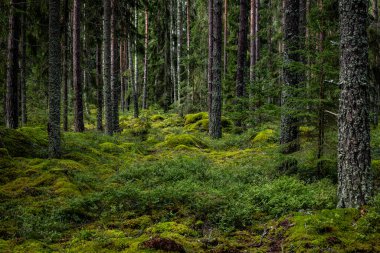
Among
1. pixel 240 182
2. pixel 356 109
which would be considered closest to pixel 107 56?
pixel 240 182

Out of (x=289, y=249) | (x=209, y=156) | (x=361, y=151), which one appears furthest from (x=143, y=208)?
(x=209, y=156)

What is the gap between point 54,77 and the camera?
10.1 m

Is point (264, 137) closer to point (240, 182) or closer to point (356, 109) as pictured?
point (240, 182)

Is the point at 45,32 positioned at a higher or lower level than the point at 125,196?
higher

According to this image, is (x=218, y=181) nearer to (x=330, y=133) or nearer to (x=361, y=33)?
(x=330, y=133)

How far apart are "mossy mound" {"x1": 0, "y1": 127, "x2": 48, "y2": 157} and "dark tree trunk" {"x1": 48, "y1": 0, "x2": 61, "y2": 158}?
79 cm

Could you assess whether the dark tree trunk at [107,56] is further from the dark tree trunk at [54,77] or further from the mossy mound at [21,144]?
the dark tree trunk at [54,77]

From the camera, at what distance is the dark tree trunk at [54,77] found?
9.93 metres

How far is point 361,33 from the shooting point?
17.6ft

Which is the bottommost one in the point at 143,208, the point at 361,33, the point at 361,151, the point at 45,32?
the point at 143,208

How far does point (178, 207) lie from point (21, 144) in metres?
7.05

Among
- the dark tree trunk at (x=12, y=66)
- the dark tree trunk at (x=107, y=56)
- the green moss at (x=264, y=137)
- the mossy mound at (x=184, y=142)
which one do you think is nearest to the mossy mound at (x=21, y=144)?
the dark tree trunk at (x=12, y=66)

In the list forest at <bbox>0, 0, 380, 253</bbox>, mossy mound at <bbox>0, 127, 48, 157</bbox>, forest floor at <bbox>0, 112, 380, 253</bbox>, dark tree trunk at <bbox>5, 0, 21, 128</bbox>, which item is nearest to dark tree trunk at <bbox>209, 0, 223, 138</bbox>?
forest at <bbox>0, 0, 380, 253</bbox>

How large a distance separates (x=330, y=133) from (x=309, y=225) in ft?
11.4
